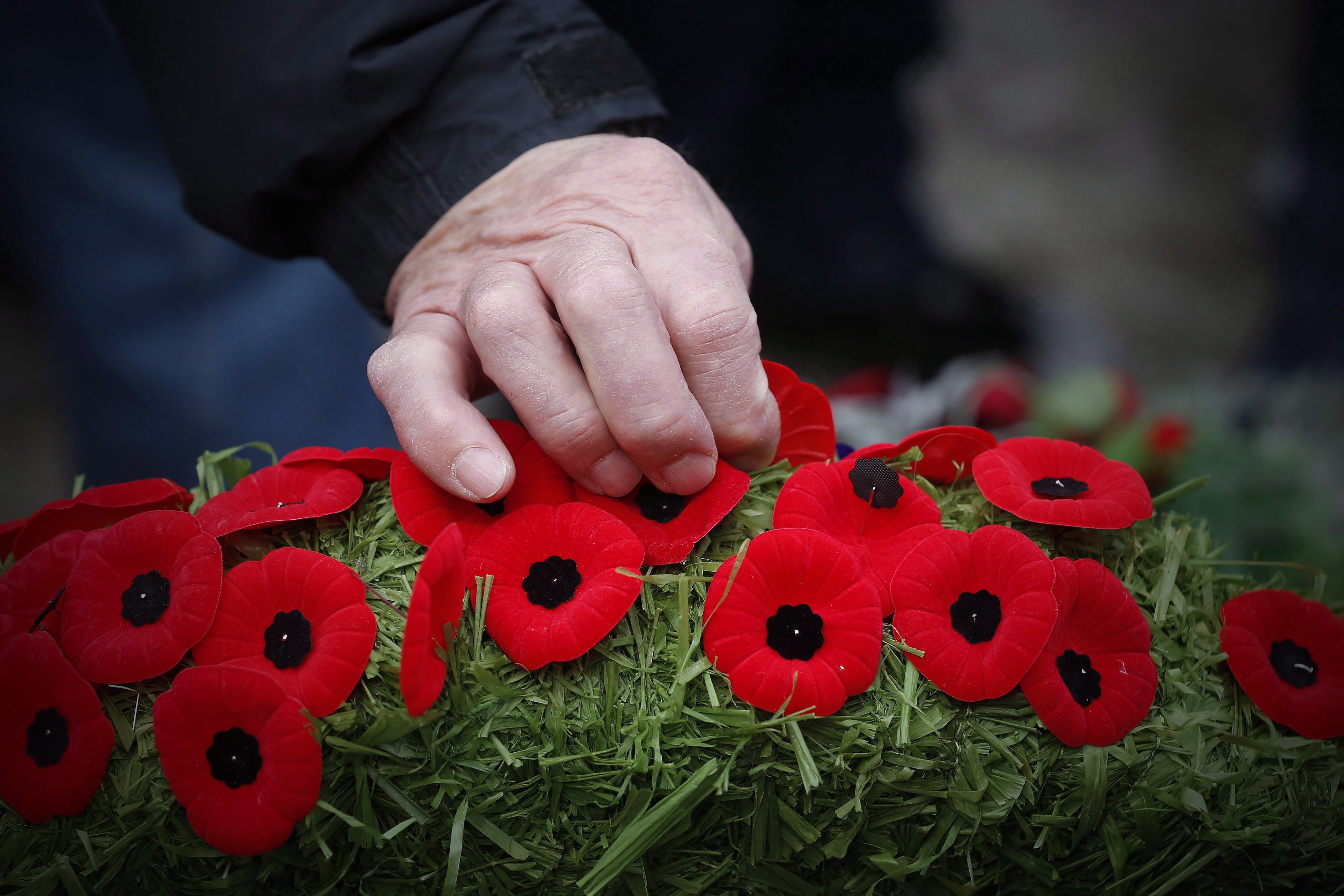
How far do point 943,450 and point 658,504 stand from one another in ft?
1.20

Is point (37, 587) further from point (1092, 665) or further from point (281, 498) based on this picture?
point (1092, 665)

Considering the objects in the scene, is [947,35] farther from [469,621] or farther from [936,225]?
[469,621]

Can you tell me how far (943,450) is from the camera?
35.9 inches

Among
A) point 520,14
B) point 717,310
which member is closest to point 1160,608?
point 717,310

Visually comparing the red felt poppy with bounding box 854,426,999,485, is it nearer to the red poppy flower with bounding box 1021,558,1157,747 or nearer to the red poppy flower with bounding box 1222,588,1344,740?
the red poppy flower with bounding box 1021,558,1157,747

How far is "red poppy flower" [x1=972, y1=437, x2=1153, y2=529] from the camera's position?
0.78 m

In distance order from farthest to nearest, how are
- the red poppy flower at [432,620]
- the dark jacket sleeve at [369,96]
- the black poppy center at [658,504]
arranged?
the dark jacket sleeve at [369,96] → the black poppy center at [658,504] → the red poppy flower at [432,620]

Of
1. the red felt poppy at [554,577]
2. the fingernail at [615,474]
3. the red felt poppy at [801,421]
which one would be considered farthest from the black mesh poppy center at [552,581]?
the red felt poppy at [801,421]

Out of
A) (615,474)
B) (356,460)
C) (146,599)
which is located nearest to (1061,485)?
(615,474)

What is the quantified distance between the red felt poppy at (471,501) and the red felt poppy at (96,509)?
0.28 metres

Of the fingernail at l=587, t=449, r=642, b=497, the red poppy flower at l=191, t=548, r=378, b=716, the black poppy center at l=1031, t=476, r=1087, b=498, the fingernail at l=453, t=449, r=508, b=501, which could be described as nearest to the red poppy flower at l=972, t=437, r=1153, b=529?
the black poppy center at l=1031, t=476, r=1087, b=498

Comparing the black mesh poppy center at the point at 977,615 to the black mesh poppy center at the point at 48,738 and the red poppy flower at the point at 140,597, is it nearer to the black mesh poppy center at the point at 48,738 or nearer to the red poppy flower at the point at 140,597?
the red poppy flower at the point at 140,597

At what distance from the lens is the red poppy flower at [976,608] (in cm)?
71

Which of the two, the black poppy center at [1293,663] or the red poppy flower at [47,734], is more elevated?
the red poppy flower at [47,734]
